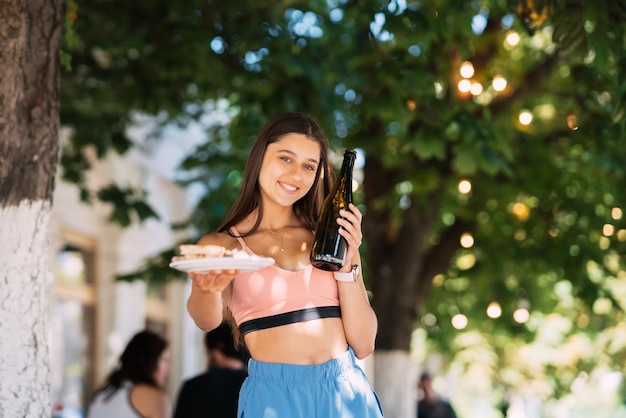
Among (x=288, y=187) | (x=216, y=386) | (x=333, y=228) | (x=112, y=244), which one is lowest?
(x=216, y=386)

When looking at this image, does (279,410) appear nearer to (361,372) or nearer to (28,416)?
(361,372)

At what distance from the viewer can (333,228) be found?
299cm

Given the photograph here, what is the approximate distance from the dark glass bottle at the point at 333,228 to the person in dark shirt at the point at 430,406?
26.8 feet

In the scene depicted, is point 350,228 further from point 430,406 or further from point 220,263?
point 430,406

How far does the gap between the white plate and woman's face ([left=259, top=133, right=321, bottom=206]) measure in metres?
0.50

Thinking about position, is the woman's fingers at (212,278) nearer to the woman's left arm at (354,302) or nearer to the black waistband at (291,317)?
the black waistband at (291,317)

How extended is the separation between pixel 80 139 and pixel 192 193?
10.0 m

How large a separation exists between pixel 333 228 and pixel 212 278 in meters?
0.51

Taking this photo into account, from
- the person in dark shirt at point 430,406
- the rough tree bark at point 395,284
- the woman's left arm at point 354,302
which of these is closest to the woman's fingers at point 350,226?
the woman's left arm at point 354,302

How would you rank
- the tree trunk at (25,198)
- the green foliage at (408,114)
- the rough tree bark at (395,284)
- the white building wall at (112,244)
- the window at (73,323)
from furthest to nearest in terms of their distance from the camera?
the white building wall at (112,244) → the window at (73,323) → the rough tree bark at (395,284) → the green foliage at (408,114) → the tree trunk at (25,198)

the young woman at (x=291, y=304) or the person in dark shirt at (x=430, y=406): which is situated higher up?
the young woman at (x=291, y=304)

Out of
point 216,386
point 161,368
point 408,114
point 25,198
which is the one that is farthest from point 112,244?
point 25,198

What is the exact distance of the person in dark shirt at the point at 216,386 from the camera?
501 centimetres

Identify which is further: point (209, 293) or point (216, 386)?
point (216, 386)
